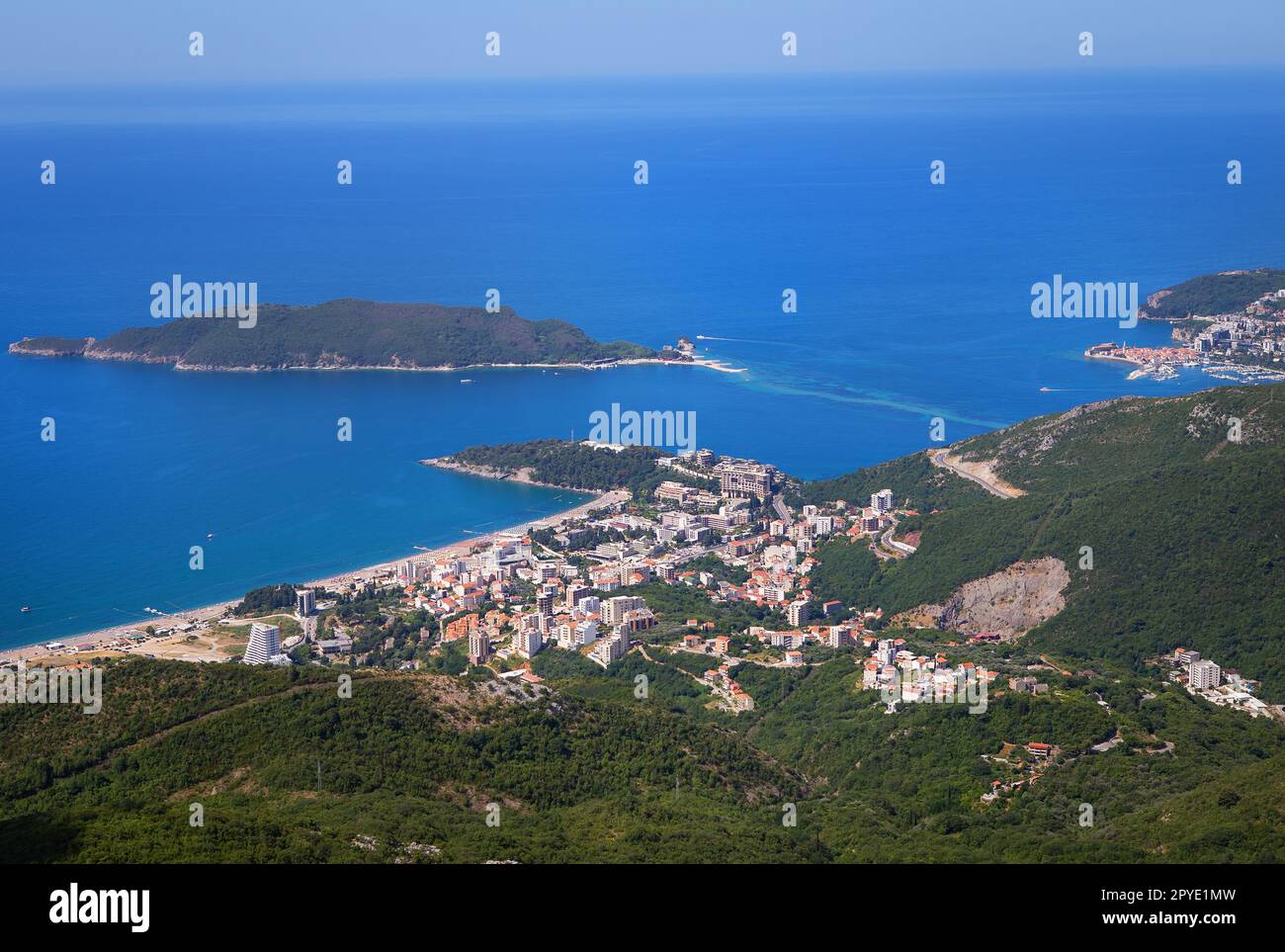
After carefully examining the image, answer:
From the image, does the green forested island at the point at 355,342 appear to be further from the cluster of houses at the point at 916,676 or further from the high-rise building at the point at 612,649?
the cluster of houses at the point at 916,676

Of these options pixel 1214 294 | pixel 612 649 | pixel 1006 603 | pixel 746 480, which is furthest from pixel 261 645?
pixel 1214 294

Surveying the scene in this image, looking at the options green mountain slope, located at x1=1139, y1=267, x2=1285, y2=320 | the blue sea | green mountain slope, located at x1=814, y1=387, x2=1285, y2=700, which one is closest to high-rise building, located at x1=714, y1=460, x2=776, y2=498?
the blue sea

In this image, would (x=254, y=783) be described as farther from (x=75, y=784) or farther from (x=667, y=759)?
(x=667, y=759)

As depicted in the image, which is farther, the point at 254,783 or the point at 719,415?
the point at 719,415

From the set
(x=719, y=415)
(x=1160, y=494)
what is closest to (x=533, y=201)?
(x=719, y=415)

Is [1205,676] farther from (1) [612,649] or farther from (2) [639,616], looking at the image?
(2) [639,616]

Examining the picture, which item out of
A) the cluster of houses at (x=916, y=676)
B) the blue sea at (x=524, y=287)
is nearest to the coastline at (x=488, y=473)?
the blue sea at (x=524, y=287)

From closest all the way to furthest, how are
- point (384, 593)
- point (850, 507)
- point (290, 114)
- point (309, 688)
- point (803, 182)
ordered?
point (309, 688) < point (384, 593) < point (850, 507) < point (803, 182) < point (290, 114)
